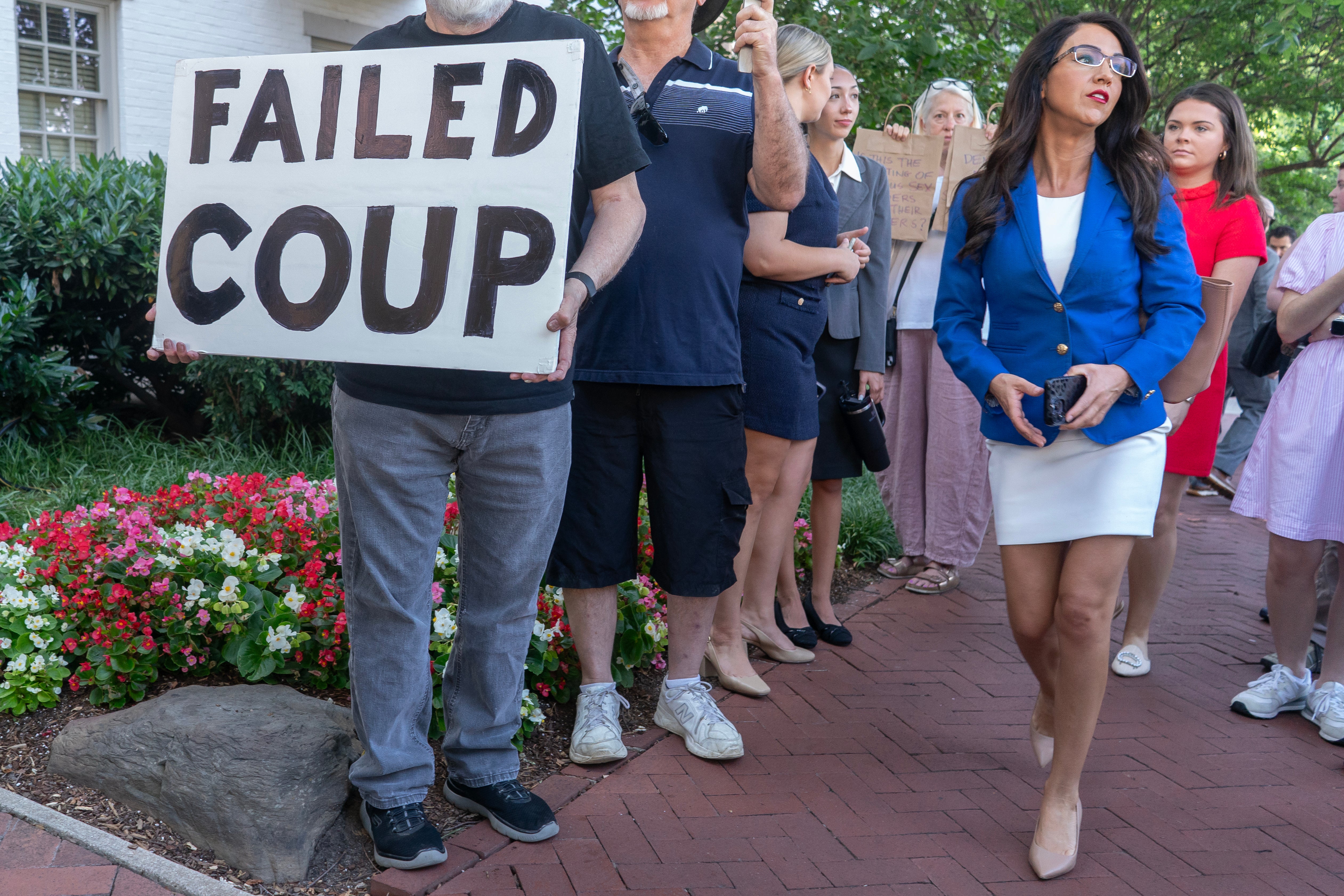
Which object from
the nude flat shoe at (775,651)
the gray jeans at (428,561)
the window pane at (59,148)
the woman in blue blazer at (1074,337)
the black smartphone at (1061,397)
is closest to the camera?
the gray jeans at (428,561)

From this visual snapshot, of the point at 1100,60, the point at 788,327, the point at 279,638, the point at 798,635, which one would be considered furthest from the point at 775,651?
the point at 1100,60

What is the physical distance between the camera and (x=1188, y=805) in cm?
328

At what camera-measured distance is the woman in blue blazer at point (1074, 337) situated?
280 cm

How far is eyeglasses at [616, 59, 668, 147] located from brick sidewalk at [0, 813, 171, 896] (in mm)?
2219

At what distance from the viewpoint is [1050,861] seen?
284cm

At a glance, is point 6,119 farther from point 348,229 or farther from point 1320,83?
point 1320,83

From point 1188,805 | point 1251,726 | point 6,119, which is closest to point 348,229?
point 1188,805

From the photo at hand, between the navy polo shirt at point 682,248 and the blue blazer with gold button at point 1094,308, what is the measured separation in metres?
0.73

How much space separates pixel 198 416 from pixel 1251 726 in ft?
18.3

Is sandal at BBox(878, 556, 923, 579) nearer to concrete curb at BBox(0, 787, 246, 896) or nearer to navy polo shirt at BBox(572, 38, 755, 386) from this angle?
navy polo shirt at BBox(572, 38, 755, 386)

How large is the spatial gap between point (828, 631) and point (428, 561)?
2341 millimetres

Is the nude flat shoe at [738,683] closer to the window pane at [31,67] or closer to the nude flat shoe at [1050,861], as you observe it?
the nude flat shoe at [1050,861]

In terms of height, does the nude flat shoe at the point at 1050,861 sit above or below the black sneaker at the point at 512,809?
above

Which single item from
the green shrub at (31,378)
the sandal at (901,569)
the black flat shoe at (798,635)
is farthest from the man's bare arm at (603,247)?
the green shrub at (31,378)
